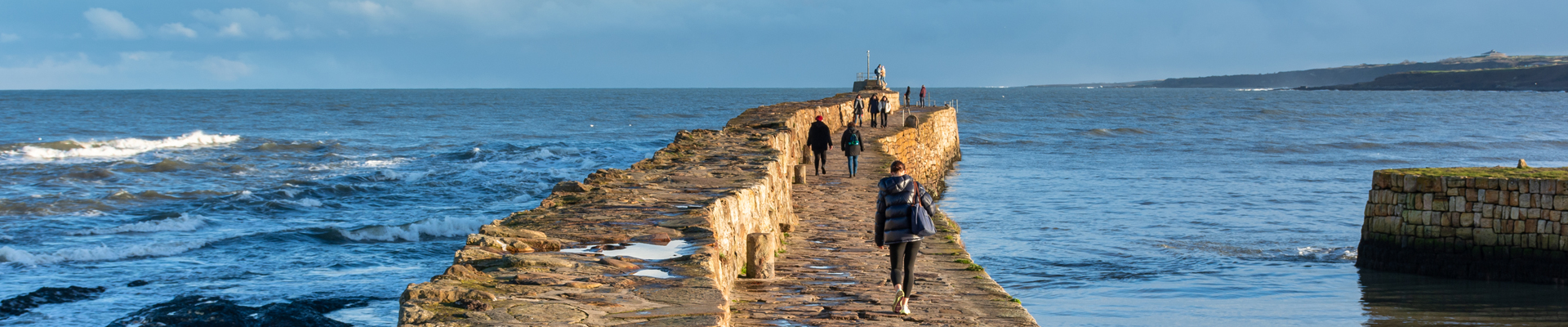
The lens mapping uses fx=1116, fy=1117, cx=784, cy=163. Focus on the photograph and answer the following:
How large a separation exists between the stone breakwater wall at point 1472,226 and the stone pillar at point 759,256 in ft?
28.7

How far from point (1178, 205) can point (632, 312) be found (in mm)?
17758

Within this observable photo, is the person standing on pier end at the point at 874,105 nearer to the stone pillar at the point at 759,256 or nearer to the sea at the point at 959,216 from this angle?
the sea at the point at 959,216

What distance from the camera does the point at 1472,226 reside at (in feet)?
39.7

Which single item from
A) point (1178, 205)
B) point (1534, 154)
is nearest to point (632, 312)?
point (1178, 205)

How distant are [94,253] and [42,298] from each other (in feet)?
10.2

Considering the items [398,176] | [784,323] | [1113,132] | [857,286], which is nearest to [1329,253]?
[857,286]

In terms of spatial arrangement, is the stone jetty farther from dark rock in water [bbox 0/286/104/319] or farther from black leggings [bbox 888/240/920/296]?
dark rock in water [bbox 0/286/104/319]

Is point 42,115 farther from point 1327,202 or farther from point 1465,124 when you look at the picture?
point 1465,124

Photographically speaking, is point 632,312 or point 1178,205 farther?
point 1178,205

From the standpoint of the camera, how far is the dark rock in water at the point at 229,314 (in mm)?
10180

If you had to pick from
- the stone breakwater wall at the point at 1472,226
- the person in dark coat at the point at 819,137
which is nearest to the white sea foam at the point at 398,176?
the person in dark coat at the point at 819,137

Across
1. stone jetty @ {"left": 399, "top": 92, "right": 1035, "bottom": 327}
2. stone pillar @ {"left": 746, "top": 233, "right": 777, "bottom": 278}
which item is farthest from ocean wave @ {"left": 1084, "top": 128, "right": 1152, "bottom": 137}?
stone pillar @ {"left": 746, "top": 233, "right": 777, "bottom": 278}

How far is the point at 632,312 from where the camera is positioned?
4762 mm

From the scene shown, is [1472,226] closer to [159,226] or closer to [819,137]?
[819,137]
